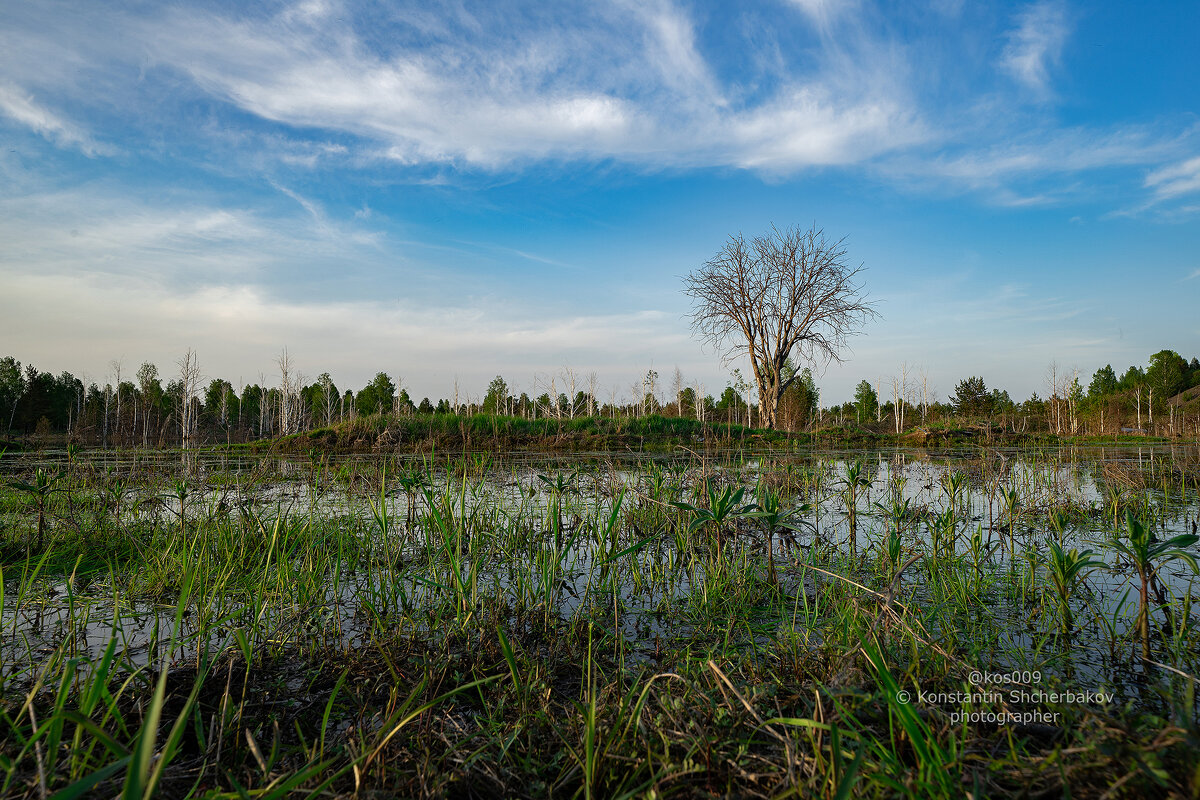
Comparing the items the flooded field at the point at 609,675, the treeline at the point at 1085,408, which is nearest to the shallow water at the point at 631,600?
the flooded field at the point at 609,675

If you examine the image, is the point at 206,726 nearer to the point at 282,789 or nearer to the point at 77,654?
the point at 77,654

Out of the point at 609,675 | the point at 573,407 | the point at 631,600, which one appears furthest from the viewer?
the point at 573,407

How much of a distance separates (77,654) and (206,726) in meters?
0.70

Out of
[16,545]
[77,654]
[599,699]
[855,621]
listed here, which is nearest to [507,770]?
[599,699]

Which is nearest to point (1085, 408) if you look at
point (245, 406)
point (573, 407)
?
point (573, 407)

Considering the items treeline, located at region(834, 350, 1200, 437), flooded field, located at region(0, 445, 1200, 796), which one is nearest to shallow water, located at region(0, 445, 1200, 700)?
flooded field, located at region(0, 445, 1200, 796)

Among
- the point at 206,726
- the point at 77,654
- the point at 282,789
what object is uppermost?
the point at 282,789

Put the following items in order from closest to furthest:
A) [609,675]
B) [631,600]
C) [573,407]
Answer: [609,675], [631,600], [573,407]

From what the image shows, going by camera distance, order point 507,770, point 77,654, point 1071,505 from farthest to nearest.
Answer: point 1071,505 < point 77,654 < point 507,770

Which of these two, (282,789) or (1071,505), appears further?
(1071,505)

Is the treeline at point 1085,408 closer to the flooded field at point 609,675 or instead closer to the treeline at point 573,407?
the treeline at point 573,407

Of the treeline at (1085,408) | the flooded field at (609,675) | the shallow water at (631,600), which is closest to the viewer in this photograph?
the flooded field at (609,675)

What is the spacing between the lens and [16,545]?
Answer: 377 cm

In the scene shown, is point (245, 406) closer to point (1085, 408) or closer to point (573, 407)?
point (573, 407)
